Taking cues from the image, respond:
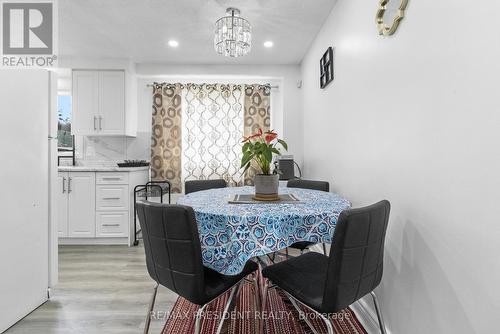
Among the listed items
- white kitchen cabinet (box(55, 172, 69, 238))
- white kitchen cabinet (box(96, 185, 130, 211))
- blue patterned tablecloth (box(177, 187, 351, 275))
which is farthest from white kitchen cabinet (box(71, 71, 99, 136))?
blue patterned tablecloth (box(177, 187, 351, 275))

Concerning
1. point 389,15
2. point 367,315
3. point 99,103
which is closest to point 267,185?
point 367,315

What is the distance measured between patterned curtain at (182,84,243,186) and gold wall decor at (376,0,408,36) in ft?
8.40

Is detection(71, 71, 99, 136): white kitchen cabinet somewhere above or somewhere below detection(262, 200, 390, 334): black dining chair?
above

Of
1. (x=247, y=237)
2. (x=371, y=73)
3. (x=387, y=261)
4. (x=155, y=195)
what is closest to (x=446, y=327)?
(x=387, y=261)

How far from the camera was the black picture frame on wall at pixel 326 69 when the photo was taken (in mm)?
2496

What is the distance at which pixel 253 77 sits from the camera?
4070 mm

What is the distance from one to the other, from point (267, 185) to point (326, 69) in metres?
1.59

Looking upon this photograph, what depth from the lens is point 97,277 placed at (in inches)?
97.0

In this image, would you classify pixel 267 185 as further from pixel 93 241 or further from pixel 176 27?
pixel 93 241

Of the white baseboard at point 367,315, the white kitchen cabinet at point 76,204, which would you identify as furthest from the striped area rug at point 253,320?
the white kitchen cabinet at point 76,204

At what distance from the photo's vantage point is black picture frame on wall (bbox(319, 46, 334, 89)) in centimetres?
250

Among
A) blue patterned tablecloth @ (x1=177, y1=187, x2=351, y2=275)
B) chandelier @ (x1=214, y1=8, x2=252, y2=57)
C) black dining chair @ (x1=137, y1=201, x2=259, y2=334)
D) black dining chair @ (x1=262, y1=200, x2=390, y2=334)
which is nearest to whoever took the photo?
black dining chair @ (x1=262, y1=200, x2=390, y2=334)

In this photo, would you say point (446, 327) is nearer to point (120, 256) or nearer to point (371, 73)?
point (371, 73)

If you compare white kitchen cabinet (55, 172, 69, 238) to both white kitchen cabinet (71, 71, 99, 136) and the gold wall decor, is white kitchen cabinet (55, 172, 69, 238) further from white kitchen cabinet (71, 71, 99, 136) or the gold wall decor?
the gold wall decor
